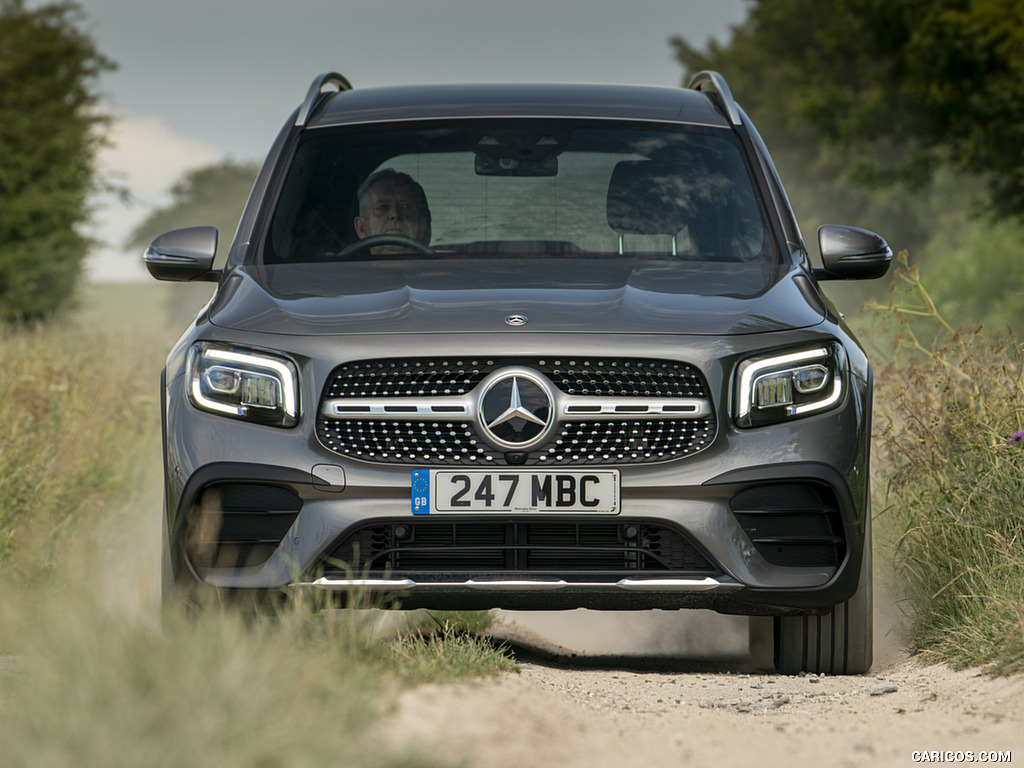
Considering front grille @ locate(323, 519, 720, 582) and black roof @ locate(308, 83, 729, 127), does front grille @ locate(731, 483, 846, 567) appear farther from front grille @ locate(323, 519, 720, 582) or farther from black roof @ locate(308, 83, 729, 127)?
black roof @ locate(308, 83, 729, 127)

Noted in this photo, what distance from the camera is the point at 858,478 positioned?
3795 mm

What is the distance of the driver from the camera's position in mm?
4867

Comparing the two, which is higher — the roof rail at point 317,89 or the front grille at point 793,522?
the roof rail at point 317,89

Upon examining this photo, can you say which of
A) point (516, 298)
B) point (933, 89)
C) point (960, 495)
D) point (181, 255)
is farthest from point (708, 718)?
point (933, 89)

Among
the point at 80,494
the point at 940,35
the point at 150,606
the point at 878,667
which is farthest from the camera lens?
the point at 940,35

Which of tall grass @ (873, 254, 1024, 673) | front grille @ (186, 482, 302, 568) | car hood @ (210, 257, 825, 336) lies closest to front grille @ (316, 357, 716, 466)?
car hood @ (210, 257, 825, 336)

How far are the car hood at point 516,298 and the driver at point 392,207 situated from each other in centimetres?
44

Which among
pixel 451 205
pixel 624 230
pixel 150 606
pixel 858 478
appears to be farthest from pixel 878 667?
pixel 150 606

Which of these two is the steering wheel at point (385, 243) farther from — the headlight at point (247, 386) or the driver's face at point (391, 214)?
the headlight at point (247, 386)

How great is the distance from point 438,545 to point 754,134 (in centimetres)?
229

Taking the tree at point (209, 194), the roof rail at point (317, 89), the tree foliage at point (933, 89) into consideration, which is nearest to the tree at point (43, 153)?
the tree foliage at point (933, 89)

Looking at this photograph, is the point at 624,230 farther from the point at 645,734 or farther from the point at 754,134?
the point at 645,734

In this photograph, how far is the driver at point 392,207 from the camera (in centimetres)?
487

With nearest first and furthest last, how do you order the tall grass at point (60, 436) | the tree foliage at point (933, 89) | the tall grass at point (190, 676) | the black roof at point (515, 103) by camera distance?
the tall grass at point (190, 676)
the black roof at point (515, 103)
the tall grass at point (60, 436)
the tree foliage at point (933, 89)
